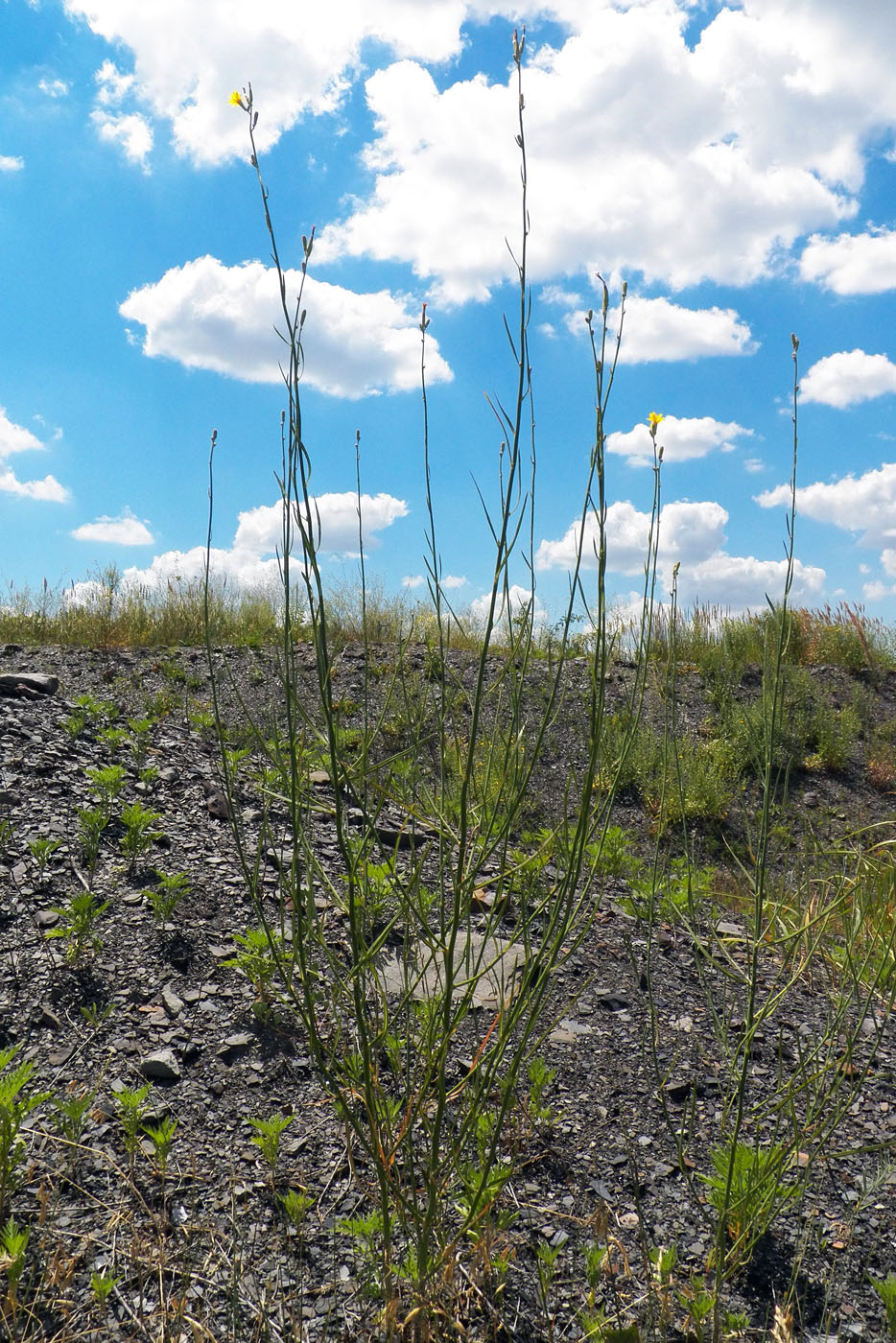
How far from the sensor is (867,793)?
722 cm

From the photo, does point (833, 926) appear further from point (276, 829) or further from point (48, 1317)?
point (48, 1317)

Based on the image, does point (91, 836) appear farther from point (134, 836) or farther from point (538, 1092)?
point (538, 1092)

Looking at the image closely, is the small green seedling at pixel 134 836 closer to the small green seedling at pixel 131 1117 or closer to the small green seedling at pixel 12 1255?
the small green seedling at pixel 131 1117

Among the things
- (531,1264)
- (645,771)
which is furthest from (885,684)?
(531,1264)

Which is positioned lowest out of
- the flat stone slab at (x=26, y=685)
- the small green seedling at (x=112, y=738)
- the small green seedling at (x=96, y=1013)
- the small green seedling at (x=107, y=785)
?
the small green seedling at (x=96, y=1013)

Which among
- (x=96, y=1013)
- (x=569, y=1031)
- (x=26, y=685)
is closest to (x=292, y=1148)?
(x=96, y=1013)

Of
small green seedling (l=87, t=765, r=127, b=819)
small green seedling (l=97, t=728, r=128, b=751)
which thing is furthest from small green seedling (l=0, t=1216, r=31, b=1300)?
small green seedling (l=97, t=728, r=128, b=751)

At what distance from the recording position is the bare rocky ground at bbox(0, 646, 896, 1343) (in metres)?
1.64

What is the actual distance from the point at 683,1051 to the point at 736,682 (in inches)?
257

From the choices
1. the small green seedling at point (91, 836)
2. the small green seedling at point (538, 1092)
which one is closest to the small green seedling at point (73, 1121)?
the small green seedling at point (538, 1092)

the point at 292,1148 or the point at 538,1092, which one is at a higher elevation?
the point at 538,1092

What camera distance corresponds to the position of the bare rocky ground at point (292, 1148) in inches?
64.7

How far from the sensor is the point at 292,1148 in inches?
79.0

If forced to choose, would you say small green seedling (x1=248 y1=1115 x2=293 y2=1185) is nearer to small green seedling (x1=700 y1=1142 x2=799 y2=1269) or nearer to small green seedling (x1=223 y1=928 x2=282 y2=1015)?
small green seedling (x1=223 y1=928 x2=282 y2=1015)
